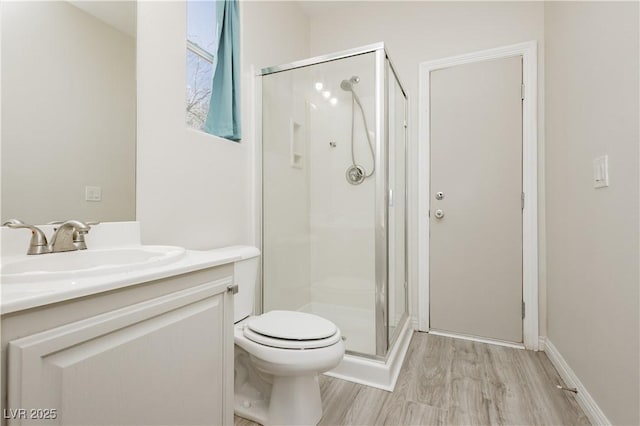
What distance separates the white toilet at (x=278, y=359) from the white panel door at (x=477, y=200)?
1.37 meters

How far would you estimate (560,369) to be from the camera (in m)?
1.81

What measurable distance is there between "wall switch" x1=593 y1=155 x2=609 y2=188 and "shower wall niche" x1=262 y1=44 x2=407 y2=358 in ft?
3.10

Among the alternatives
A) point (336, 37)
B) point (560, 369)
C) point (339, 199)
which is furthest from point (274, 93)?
point (560, 369)

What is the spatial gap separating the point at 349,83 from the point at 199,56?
893mm

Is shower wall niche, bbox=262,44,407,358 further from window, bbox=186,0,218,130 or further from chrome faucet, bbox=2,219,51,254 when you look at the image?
chrome faucet, bbox=2,219,51,254

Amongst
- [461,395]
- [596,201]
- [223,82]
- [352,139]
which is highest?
[223,82]

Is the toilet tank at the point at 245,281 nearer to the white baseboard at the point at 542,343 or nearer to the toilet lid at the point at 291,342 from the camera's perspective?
the toilet lid at the point at 291,342

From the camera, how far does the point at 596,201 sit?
1.38 metres

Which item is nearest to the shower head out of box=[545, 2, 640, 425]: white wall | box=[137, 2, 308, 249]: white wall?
box=[137, 2, 308, 249]: white wall

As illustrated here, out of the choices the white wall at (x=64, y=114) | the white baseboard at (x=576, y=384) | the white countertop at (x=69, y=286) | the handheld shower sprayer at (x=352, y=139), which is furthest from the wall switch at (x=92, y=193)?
the white baseboard at (x=576, y=384)

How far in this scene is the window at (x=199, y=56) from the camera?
64.2 inches

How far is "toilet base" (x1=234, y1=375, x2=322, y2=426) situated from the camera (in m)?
1.35

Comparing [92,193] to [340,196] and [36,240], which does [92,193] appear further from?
[340,196]

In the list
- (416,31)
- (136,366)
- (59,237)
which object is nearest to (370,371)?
(136,366)
